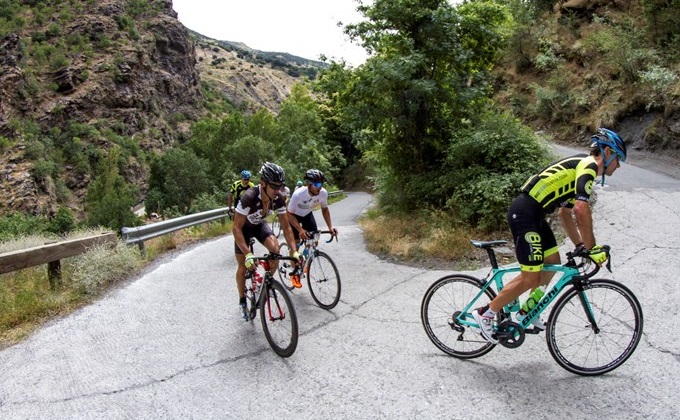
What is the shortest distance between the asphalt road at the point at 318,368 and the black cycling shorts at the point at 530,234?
1066mm

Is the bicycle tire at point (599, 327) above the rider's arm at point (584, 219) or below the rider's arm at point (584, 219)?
below

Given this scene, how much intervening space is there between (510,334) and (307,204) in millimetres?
4110

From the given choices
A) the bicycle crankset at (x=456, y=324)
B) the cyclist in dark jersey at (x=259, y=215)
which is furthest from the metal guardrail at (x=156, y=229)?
the bicycle crankset at (x=456, y=324)

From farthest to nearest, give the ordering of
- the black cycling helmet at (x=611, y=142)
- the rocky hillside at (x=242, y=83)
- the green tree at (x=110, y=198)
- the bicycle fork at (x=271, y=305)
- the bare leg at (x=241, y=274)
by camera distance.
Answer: the rocky hillside at (x=242, y=83) → the green tree at (x=110, y=198) → the bare leg at (x=241, y=274) → the bicycle fork at (x=271, y=305) → the black cycling helmet at (x=611, y=142)

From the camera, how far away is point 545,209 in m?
4.09

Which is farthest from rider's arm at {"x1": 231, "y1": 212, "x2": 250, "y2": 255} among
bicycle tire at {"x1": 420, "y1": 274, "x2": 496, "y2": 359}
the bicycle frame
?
the bicycle frame

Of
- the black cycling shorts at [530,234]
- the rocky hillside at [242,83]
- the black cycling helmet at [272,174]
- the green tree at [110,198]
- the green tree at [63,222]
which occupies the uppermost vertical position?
the rocky hillside at [242,83]

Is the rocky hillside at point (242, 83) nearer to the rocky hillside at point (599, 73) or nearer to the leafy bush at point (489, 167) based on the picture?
the rocky hillside at point (599, 73)

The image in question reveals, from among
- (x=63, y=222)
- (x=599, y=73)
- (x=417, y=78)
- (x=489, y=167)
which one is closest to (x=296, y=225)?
(x=489, y=167)

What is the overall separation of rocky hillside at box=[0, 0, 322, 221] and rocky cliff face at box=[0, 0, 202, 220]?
198 mm

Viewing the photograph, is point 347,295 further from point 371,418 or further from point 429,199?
point 429,199

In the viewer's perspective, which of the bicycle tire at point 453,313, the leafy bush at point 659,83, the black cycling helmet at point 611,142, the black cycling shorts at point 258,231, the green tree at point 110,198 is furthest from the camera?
the green tree at point 110,198

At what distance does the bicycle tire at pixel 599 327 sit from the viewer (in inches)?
151

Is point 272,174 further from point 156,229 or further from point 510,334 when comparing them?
point 156,229
